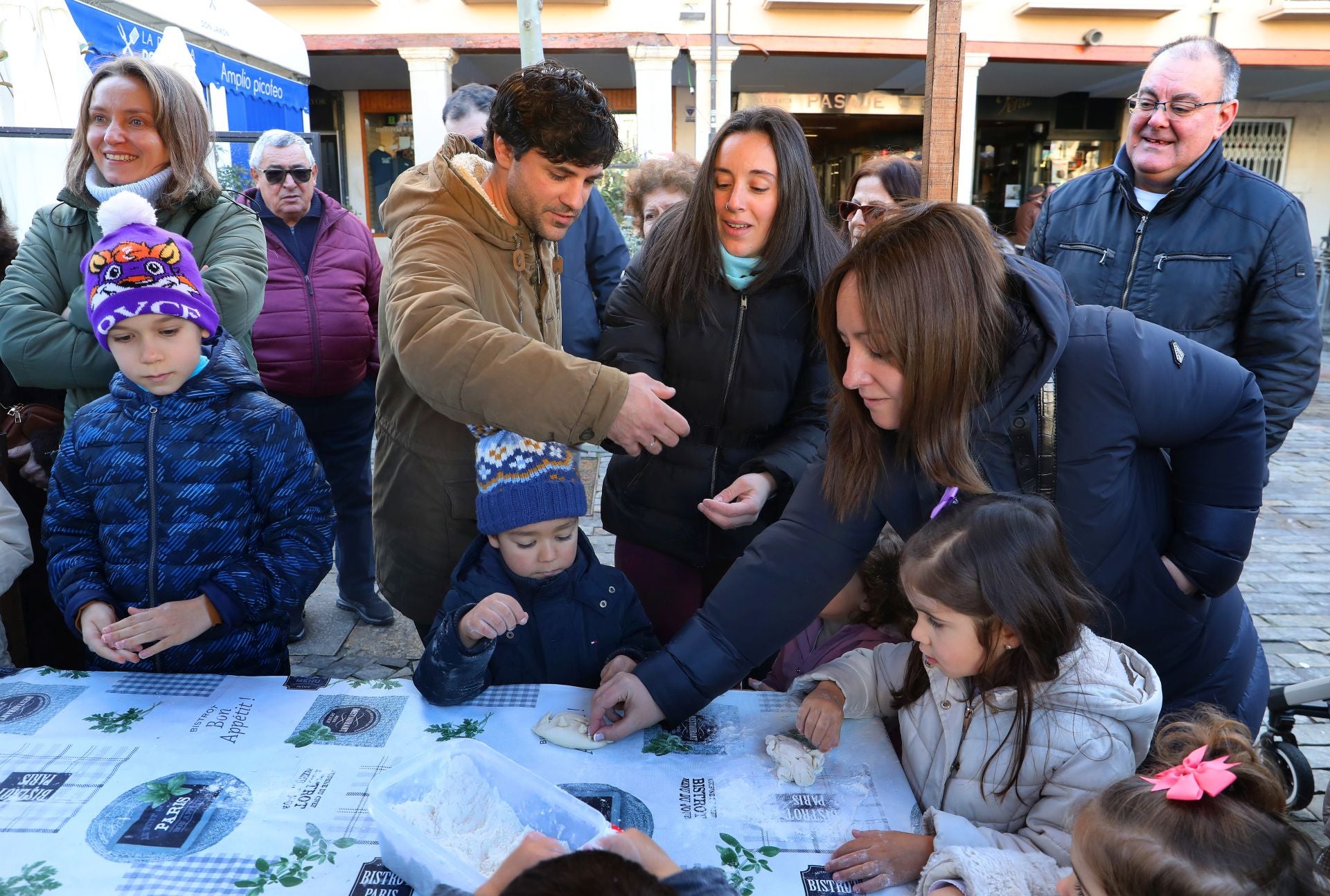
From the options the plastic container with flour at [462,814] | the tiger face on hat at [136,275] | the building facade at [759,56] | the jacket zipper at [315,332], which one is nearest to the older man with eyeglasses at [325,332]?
the jacket zipper at [315,332]

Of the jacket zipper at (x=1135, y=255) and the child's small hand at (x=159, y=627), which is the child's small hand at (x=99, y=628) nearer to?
the child's small hand at (x=159, y=627)

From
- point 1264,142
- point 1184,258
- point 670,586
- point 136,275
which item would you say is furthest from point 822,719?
point 1264,142

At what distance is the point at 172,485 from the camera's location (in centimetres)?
190

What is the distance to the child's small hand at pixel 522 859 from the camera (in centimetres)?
105

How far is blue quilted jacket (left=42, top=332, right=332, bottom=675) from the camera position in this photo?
1899mm

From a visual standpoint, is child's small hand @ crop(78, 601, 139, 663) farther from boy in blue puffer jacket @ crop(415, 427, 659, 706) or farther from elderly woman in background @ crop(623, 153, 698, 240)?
elderly woman in background @ crop(623, 153, 698, 240)

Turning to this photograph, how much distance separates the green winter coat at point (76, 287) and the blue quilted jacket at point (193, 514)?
0.39 meters

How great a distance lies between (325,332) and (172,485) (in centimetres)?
172

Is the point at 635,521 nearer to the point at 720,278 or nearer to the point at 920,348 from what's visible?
the point at 720,278

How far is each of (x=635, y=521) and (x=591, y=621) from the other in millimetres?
498

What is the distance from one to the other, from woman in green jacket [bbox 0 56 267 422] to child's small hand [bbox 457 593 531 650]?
1274 millimetres

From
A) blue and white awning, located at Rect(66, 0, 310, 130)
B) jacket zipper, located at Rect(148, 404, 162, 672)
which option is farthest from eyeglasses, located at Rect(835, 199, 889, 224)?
blue and white awning, located at Rect(66, 0, 310, 130)

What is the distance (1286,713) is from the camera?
261 cm

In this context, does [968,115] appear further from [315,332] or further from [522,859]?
[522,859]
